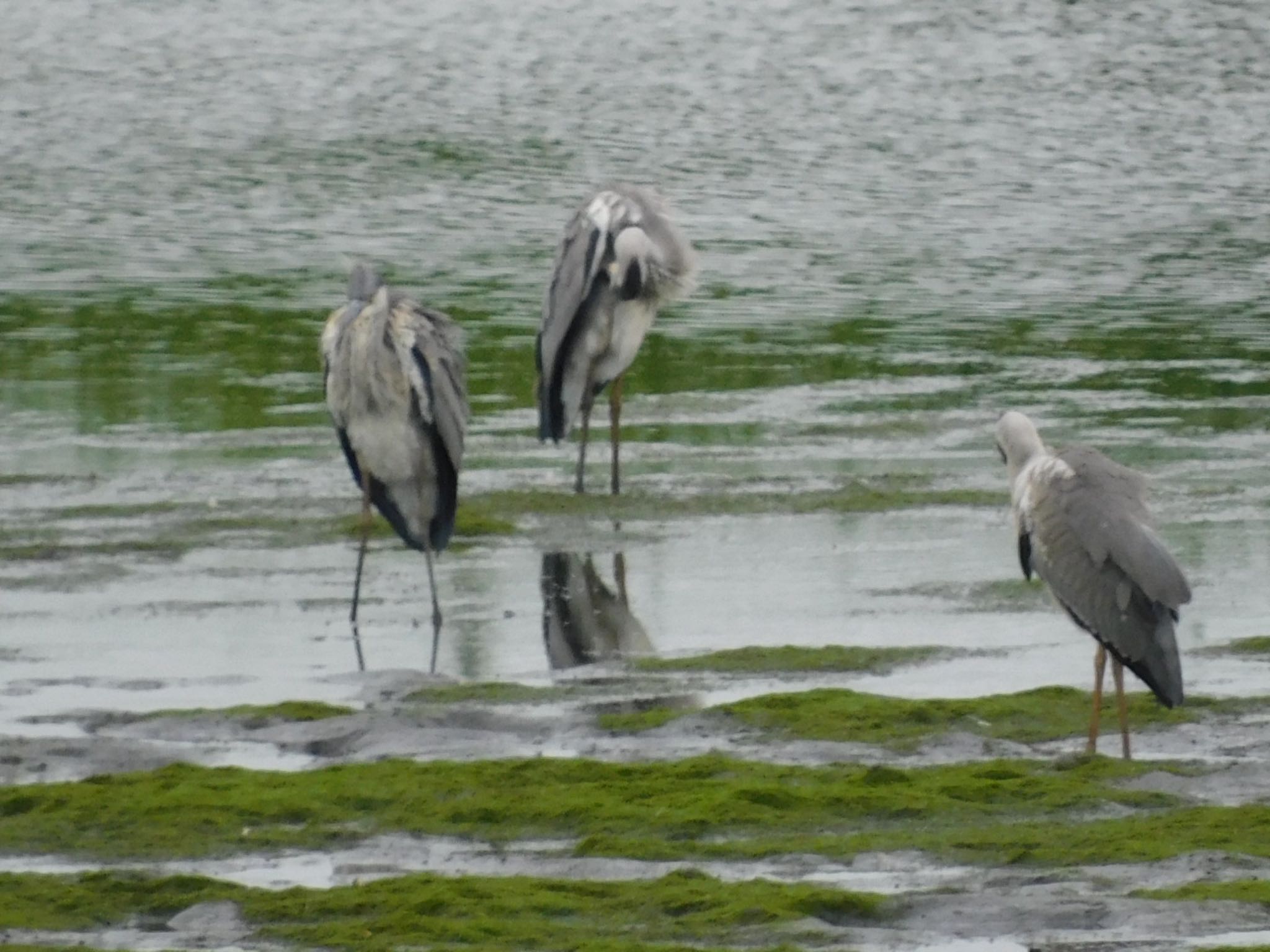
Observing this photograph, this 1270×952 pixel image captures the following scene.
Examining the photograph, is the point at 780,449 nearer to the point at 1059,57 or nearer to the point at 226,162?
the point at 226,162

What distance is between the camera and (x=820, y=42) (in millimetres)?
43125

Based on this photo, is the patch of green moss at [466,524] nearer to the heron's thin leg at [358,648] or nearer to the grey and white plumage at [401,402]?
the grey and white plumage at [401,402]

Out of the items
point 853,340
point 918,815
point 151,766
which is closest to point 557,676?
point 151,766

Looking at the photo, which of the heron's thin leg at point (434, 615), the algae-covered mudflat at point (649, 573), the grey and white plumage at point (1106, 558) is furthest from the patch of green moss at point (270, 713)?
the grey and white plumage at point (1106, 558)

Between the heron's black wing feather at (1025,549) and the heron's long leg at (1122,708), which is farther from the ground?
the heron's black wing feather at (1025,549)

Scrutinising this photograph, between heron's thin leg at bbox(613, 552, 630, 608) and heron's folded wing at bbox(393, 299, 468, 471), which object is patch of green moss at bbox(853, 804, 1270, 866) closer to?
heron's thin leg at bbox(613, 552, 630, 608)

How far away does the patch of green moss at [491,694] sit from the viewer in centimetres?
980

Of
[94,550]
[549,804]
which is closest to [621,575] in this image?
[94,550]

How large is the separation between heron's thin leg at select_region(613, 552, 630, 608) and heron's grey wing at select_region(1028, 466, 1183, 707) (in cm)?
253

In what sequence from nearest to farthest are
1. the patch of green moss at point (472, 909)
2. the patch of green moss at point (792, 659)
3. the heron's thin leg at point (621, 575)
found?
1. the patch of green moss at point (472, 909)
2. the patch of green moss at point (792, 659)
3. the heron's thin leg at point (621, 575)

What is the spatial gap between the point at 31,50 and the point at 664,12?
1067cm

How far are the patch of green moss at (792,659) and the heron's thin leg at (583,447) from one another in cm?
378

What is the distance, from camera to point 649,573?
12.4m

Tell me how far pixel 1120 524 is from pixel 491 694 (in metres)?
2.23
